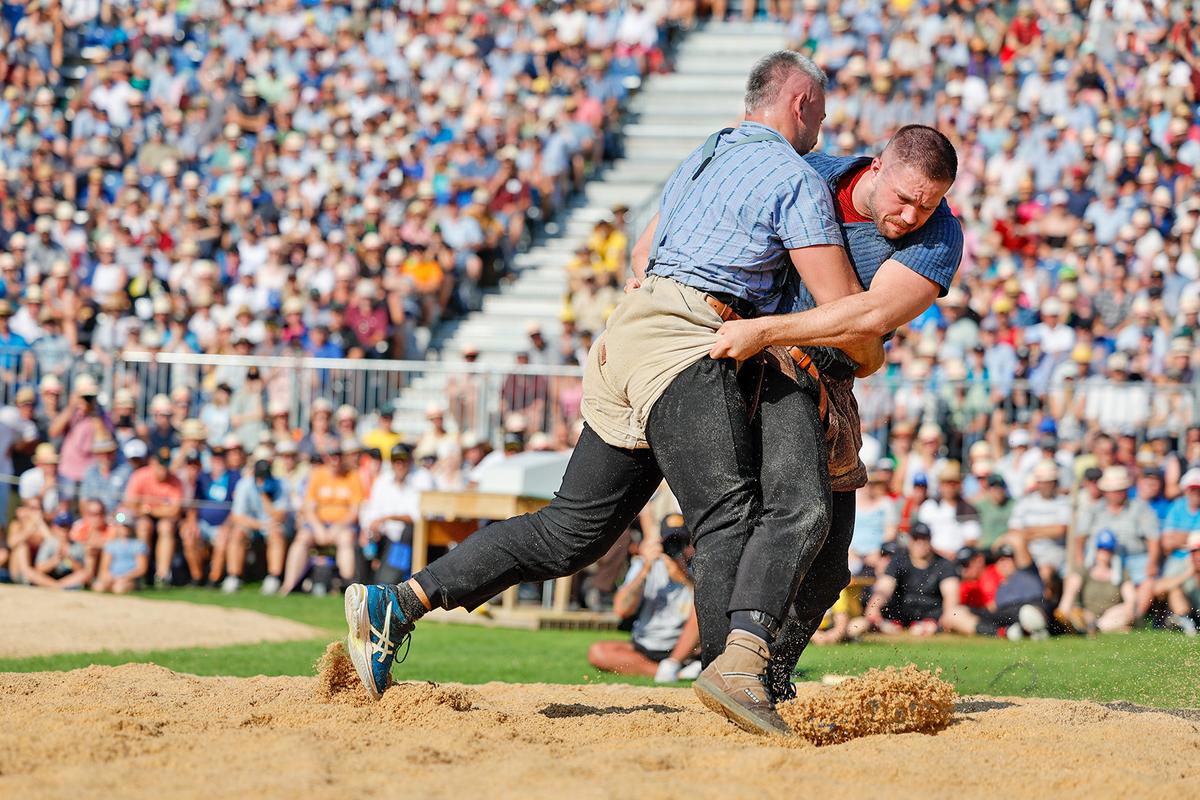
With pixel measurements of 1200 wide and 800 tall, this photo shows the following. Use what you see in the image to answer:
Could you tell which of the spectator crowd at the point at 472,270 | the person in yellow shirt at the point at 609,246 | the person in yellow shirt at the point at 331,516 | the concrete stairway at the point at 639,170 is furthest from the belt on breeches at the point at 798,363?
the person in yellow shirt at the point at 609,246

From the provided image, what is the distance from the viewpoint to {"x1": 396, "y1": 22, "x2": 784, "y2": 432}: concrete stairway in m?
17.8

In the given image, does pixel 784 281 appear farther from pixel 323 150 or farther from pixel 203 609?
pixel 323 150

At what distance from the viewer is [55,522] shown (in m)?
13.9

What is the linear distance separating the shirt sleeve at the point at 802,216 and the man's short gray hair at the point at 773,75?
47 cm

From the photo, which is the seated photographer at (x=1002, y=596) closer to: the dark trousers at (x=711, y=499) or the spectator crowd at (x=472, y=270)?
the spectator crowd at (x=472, y=270)

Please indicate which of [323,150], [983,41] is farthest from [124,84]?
[983,41]

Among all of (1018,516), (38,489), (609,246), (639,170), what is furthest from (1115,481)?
(38,489)

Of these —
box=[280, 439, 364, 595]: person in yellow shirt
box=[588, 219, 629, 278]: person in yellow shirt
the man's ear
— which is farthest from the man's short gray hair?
box=[588, 219, 629, 278]: person in yellow shirt

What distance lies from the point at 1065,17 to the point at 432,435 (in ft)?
28.5

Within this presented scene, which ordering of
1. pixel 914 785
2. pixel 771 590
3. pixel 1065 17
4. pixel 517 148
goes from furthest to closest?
pixel 517 148, pixel 1065 17, pixel 771 590, pixel 914 785

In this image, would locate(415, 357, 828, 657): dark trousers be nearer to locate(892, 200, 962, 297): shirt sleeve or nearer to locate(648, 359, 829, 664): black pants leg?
locate(648, 359, 829, 664): black pants leg

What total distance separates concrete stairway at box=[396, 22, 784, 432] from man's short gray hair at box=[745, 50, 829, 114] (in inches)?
409

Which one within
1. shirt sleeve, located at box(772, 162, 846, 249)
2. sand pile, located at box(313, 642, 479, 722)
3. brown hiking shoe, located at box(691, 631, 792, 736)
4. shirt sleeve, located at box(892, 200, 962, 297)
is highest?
shirt sleeve, located at box(772, 162, 846, 249)

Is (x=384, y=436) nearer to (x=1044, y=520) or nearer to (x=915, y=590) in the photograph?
(x=915, y=590)
